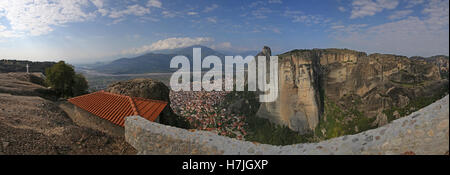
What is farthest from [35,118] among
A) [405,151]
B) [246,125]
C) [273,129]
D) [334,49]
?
[334,49]

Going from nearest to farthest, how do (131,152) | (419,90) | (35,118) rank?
(131,152) → (35,118) → (419,90)

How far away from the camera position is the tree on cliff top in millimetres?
21125

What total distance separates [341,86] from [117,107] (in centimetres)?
6430

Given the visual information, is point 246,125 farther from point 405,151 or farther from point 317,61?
point 405,151

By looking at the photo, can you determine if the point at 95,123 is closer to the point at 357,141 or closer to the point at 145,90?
the point at 145,90

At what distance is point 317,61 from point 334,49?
24.1 feet

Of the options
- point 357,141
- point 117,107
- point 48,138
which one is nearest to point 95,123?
point 117,107

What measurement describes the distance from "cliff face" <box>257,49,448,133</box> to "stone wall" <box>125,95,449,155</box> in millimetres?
50204

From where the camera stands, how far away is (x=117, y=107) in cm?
990

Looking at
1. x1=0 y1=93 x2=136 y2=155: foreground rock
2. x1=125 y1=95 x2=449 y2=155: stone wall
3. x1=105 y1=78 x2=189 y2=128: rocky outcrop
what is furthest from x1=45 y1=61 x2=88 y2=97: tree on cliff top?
x1=125 y1=95 x2=449 y2=155: stone wall

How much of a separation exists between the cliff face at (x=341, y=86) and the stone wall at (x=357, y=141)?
5020 cm

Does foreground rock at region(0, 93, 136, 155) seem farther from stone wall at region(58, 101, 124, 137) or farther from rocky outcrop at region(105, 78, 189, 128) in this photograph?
rocky outcrop at region(105, 78, 189, 128)

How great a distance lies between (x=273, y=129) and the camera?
5944 centimetres

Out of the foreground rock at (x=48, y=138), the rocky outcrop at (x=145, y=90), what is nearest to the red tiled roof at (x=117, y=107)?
the foreground rock at (x=48, y=138)
